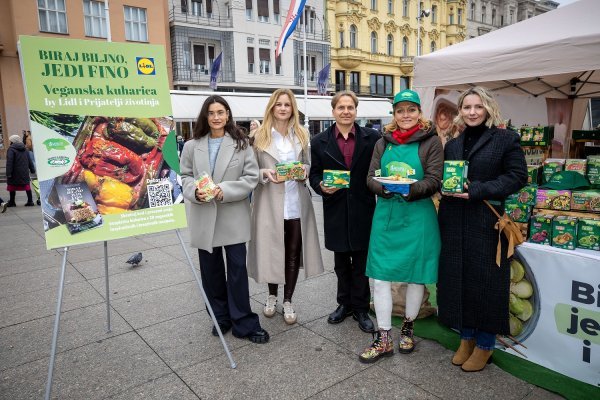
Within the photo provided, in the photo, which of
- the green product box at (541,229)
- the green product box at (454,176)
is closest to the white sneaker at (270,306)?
the green product box at (454,176)

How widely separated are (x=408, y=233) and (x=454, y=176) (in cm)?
54

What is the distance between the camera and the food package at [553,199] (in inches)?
118

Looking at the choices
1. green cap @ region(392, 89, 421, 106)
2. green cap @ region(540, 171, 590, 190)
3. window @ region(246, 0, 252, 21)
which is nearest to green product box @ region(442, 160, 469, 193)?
green cap @ region(392, 89, 421, 106)

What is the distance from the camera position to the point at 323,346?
324cm

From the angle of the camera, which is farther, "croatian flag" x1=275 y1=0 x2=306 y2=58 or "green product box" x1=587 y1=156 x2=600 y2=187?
"croatian flag" x1=275 y1=0 x2=306 y2=58

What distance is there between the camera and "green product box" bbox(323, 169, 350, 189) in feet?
10.3

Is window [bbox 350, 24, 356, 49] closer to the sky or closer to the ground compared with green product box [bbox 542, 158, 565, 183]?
closer to the sky

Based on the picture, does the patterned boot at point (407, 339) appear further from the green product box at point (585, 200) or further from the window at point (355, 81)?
the window at point (355, 81)

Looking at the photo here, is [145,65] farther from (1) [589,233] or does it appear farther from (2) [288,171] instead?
(1) [589,233]

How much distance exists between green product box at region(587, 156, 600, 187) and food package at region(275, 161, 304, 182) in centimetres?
215

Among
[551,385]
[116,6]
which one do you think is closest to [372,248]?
[551,385]

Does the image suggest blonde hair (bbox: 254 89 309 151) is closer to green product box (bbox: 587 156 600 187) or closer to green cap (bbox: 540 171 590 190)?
green cap (bbox: 540 171 590 190)

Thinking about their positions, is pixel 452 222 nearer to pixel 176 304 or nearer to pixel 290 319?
pixel 290 319

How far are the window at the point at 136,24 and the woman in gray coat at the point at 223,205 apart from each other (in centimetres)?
2233
